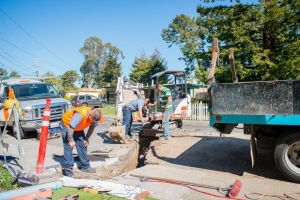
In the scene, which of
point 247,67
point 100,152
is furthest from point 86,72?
point 100,152

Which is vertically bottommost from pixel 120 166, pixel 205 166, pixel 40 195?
pixel 120 166

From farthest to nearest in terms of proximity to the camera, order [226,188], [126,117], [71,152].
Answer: [126,117]
[71,152]
[226,188]

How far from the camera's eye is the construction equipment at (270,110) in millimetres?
4746

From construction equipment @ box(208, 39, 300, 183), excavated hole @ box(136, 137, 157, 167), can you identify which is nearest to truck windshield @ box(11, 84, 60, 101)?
excavated hole @ box(136, 137, 157, 167)

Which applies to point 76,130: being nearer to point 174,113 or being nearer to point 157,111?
point 174,113

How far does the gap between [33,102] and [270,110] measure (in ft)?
29.6

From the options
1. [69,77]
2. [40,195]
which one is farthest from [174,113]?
[69,77]

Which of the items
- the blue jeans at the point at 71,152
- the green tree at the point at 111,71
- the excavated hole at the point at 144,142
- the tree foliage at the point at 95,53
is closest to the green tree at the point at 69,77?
the tree foliage at the point at 95,53

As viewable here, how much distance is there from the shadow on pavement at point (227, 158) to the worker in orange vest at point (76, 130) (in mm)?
2510

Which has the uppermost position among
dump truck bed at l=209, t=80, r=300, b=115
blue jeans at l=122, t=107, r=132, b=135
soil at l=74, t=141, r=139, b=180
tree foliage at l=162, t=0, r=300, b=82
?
tree foliage at l=162, t=0, r=300, b=82

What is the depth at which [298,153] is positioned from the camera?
490cm

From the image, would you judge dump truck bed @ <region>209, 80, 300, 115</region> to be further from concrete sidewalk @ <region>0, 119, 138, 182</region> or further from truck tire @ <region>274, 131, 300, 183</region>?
concrete sidewalk @ <region>0, 119, 138, 182</region>

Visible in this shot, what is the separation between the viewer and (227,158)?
6941 millimetres

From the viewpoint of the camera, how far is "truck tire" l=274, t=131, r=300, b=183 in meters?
4.85
